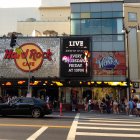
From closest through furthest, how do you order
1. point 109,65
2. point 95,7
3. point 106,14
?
point 109,65, point 106,14, point 95,7

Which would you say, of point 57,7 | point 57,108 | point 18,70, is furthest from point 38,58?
point 57,7

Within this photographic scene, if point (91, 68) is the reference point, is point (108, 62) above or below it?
above

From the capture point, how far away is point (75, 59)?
40.1 meters

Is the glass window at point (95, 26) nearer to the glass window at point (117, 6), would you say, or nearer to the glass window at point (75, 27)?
the glass window at point (75, 27)

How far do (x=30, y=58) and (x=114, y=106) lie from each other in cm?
1218

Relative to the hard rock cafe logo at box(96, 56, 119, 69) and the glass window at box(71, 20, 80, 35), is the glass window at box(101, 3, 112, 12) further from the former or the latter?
the hard rock cafe logo at box(96, 56, 119, 69)

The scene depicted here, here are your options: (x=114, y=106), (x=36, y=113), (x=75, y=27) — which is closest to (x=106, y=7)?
(x=75, y=27)

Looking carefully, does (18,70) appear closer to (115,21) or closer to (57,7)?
(115,21)

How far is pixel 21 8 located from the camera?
187ft

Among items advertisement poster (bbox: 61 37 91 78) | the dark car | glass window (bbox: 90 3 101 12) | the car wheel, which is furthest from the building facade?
the car wheel

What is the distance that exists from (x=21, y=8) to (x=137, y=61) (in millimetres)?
23825

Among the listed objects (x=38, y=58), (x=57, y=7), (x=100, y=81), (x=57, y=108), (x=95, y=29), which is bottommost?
(x=57, y=108)

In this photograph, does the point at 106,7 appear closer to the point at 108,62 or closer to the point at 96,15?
the point at 96,15

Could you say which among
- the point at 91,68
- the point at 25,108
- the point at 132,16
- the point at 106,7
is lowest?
the point at 25,108
